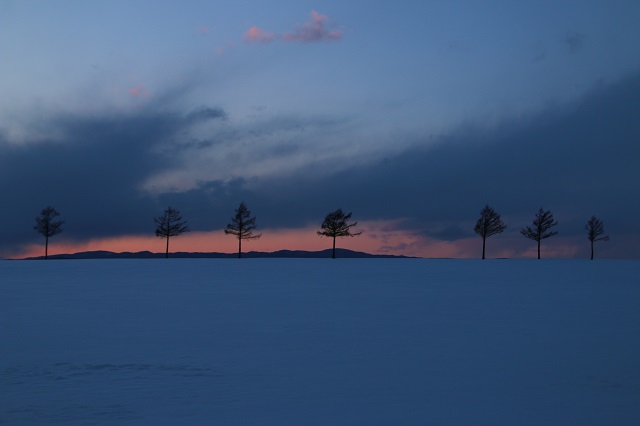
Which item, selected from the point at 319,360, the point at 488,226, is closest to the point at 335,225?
the point at 488,226

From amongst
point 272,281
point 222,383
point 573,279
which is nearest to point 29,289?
point 272,281

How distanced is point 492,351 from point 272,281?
21.1m

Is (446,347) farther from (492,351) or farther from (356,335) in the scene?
(356,335)

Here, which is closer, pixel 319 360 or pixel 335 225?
pixel 319 360

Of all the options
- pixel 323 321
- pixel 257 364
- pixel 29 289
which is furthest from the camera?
pixel 29 289

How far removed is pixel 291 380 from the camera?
1108 centimetres

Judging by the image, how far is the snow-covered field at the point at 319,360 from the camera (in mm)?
9203

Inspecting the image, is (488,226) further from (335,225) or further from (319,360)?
(319,360)

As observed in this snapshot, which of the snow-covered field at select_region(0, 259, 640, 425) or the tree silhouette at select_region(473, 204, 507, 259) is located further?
the tree silhouette at select_region(473, 204, 507, 259)

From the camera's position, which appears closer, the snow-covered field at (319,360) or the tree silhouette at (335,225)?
the snow-covered field at (319,360)

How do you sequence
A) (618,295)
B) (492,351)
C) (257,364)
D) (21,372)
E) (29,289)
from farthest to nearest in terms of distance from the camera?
1. (29,289)
2. (618,295)
3. (492,351)
4. (257,364)
5. (21,372)

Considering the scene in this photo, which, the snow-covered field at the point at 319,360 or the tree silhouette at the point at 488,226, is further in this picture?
the tree silhouette at the point at 488,226

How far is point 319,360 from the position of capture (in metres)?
12.8

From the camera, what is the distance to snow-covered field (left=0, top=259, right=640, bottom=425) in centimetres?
920
